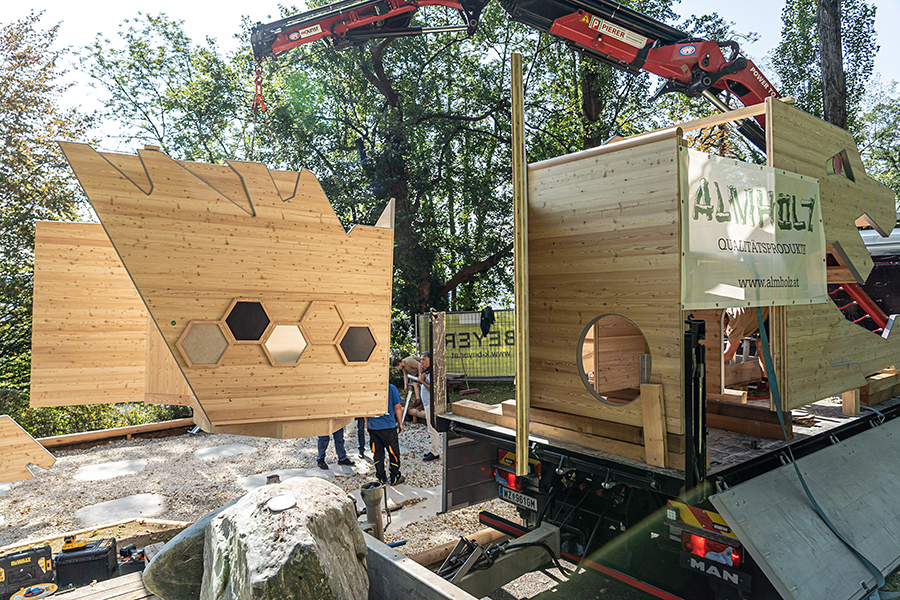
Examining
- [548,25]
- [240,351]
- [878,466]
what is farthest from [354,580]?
[548,25]

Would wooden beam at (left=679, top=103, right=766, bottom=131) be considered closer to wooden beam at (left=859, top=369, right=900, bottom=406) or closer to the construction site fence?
wooden beam at (left=859, top=369, right=900, bottom=406)

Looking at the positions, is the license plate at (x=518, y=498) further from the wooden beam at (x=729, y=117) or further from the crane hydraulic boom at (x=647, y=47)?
the crane hydraulic boom at (x=647, y=47)

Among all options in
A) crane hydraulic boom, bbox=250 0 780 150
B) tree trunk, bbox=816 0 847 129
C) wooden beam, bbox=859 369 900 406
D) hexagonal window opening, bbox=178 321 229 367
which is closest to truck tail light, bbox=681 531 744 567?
hexagonal window opening, bbox=178 321 229 367

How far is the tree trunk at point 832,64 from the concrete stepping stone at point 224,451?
1413 centimetres

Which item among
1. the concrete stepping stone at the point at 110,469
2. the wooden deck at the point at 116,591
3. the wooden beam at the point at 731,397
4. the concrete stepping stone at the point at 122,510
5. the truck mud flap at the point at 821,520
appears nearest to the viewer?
the wooden deck at the point at 116,591

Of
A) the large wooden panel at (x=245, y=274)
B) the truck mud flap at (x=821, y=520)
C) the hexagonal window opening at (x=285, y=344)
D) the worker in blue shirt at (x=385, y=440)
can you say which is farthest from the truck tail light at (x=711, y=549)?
the worker in blue shirt at (x=385, y=440)

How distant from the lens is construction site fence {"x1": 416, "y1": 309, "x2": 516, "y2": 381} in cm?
1455

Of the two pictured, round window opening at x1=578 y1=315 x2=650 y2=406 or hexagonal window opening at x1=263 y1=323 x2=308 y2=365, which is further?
round window opening at x1=578 y1=315 x2=650 y2=406

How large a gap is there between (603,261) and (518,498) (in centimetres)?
218

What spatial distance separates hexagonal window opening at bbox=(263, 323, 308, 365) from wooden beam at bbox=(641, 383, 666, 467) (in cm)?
242

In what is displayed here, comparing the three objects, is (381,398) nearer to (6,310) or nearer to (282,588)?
(282,588)

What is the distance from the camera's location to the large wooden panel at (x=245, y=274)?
10.7 feet

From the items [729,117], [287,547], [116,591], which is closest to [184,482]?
[116,591]

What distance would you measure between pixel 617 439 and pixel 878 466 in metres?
2.75
